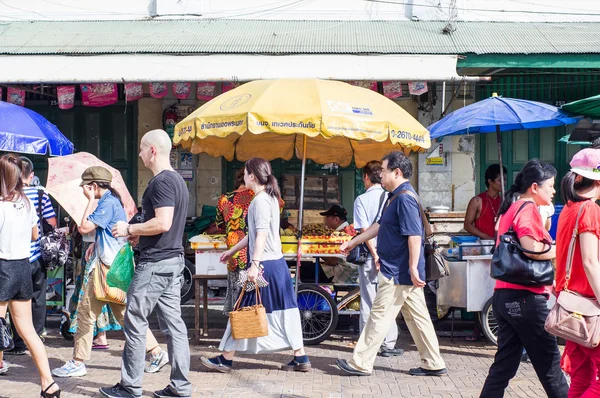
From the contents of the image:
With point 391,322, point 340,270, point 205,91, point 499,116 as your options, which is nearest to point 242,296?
point 391,322

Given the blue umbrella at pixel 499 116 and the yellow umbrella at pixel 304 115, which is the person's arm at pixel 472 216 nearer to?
the blue umbrella at pixel 499 116

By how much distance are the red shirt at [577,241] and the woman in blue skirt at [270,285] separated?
2695 millimetres

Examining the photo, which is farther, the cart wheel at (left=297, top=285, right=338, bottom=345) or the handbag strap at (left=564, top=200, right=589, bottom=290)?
the cart wheel at (left=297, top=285, right=338, bottom=345)

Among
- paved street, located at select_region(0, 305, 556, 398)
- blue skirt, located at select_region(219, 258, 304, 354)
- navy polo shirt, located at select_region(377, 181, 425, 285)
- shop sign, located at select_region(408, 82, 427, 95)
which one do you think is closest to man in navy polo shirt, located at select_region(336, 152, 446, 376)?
navy polo shirt, located at select_region(377, 181, 425, 285)

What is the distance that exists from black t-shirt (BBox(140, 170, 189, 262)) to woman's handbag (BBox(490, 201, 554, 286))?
7.81 feet

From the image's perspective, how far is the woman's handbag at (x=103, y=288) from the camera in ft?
22.2

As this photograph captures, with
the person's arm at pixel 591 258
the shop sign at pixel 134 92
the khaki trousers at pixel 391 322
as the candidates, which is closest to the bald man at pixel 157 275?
the khaki trousers at pixel 391 322

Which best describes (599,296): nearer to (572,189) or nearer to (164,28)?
(572,189)

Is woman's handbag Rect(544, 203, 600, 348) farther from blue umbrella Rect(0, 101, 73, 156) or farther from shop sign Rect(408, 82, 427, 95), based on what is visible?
blue umbrella Rect(0, 101, 73, 156)

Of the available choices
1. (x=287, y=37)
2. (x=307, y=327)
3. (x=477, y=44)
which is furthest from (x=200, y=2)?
(x=307, y=327)

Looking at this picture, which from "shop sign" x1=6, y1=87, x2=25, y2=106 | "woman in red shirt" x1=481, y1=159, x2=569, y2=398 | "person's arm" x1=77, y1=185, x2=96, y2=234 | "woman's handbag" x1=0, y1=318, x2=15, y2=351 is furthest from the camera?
"shop sign" x1=6, y1=87, x2=25, y2=106

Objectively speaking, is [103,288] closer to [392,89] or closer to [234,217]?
[234,217]

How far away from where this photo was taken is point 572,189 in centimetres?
463

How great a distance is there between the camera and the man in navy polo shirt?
655 centimetres
